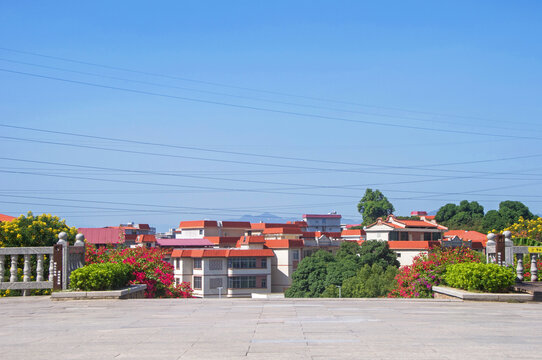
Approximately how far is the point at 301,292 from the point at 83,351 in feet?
235

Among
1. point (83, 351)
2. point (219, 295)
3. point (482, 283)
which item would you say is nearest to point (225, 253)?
point (219, 295)

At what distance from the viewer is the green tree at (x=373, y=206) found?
177 m

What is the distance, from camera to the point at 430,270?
20359mm

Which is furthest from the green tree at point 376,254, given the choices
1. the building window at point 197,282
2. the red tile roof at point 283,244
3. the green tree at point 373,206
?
the green tree at point 373,206

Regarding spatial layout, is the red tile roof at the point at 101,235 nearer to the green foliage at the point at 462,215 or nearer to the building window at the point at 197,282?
the building window at the point at 197,282

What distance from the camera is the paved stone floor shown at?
8.70m

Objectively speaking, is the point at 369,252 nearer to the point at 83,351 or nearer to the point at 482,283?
the point at 482,283

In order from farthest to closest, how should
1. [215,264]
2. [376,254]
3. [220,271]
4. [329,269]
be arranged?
[376,254] < [220,271] < [215,264] < [329,269]

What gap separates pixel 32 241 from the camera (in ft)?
70.9

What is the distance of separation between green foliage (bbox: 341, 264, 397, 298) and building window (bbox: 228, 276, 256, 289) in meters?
15.5

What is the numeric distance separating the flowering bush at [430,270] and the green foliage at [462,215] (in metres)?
135

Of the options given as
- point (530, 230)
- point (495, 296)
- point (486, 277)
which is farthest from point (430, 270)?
point (530, 230)

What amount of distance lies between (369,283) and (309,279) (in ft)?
34.1

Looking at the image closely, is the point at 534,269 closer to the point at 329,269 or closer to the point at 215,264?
the point at 329,269
